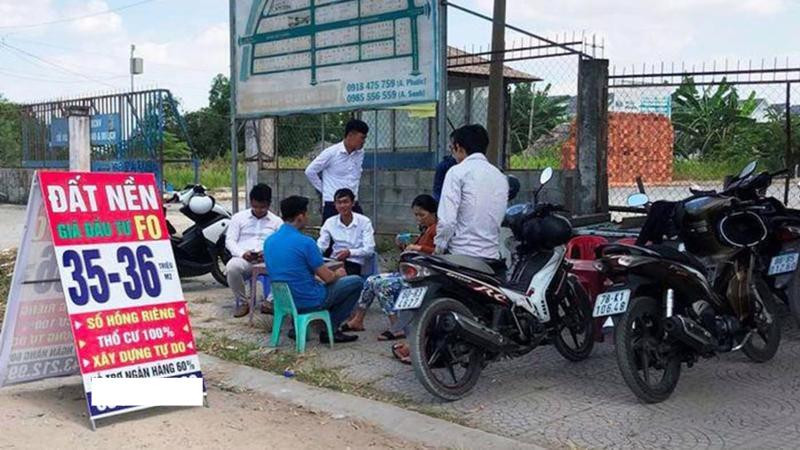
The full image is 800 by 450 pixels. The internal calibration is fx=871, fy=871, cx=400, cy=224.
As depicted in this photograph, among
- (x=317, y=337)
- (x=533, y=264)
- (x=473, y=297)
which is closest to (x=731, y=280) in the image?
(x=533, y=264)

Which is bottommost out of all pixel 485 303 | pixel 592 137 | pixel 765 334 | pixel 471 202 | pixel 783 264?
pixel 765 334

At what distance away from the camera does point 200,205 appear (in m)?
8.95

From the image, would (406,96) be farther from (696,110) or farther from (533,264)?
(696,110)

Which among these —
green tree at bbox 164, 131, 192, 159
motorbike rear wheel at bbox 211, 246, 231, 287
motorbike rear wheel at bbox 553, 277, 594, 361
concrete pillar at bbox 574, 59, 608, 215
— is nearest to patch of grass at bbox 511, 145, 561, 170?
concrete pillar at bbox 574, 59, 608, 215

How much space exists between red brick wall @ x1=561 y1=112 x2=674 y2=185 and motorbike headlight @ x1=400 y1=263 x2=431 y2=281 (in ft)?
16.8

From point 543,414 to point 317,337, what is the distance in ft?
7.99

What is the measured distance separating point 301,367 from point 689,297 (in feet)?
8.59

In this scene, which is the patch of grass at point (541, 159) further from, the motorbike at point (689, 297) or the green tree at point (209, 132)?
the green tree at point (209, 132)

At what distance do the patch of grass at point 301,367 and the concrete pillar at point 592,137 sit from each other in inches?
144

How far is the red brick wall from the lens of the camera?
11.0m

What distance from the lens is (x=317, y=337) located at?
22.4 ft

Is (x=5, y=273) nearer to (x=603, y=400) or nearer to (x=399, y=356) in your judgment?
(x=399, y=356)

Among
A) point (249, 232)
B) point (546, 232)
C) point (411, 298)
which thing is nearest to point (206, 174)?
point (249, 232)

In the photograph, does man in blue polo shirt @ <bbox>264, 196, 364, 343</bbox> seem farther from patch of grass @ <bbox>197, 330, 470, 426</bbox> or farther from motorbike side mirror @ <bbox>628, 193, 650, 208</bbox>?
motorbike side mirror @ <bbox>628, 193, 650, 208</bbox>
